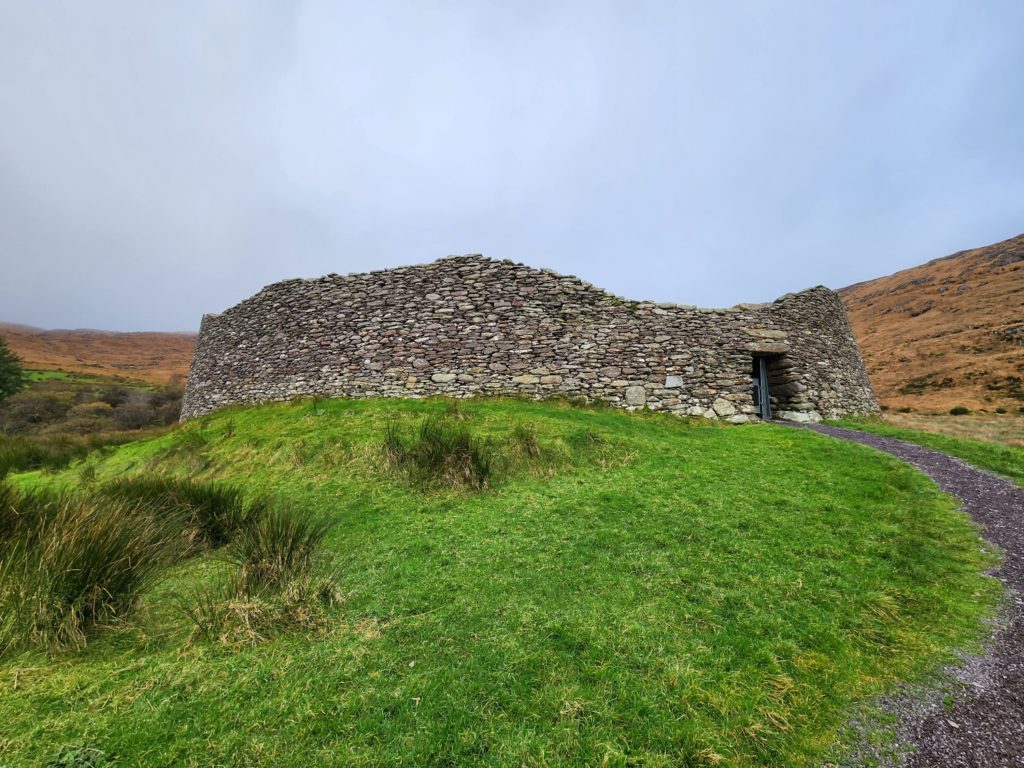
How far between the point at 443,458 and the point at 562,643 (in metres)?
4.65

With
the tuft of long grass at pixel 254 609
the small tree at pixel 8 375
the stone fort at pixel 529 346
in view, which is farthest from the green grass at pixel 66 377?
the tuft of long grass at pixel 254 609

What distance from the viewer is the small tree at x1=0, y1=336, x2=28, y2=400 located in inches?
1180

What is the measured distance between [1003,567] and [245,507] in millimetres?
9943

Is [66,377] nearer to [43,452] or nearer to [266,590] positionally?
[43,452]

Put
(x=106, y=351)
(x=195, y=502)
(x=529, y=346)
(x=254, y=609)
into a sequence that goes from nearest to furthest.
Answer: (x=254, y=609), (x=195, y=502), (x=529, y=346), (x=106, y=351)

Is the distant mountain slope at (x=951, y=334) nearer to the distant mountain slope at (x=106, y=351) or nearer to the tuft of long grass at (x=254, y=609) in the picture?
the tuft of long grass at (x=254, y=609)

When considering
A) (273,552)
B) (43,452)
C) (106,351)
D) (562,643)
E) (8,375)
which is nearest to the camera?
(562,643)

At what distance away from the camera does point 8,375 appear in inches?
1204

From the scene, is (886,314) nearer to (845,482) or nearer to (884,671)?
(845,482)

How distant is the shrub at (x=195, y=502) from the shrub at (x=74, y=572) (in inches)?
37.2

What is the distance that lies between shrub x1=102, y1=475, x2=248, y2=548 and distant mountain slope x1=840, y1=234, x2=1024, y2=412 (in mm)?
34814

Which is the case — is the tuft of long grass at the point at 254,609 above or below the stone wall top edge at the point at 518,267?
below

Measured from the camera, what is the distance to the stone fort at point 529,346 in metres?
14.1

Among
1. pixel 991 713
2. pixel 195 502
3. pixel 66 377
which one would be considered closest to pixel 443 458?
pixel 195 502
